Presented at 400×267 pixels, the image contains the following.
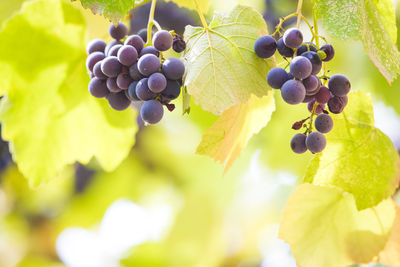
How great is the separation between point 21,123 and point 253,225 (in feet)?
5.41

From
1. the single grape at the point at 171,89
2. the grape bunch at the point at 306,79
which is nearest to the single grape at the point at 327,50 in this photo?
the grape bunch at the point at 306,79

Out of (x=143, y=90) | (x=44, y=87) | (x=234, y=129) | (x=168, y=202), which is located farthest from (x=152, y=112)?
(x=168, y=202)

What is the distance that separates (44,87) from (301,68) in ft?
1.73

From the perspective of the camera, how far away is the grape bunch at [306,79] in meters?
0.52

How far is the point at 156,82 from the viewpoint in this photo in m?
0.54

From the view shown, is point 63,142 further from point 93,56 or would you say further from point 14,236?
point 14,236

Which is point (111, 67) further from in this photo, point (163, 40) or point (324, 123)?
point (324, 123)

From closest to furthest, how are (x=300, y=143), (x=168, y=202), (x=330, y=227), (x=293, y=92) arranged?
(x=293, y=92) → (x=300, y=143) → (x=330, y=227) → (x=168, y=202)

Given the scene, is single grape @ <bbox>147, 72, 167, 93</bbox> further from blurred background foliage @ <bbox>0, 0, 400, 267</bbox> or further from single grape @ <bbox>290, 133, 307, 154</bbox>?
blurred background foliage @ <bbox>0, 0, 400, 267</bbox>

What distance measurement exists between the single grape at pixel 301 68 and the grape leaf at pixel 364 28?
0.18 feet

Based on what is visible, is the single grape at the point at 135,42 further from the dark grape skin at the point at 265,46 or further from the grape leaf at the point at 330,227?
the grape leaf at the point at 330,227

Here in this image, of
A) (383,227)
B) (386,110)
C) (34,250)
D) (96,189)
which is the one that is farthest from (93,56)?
(34,250)

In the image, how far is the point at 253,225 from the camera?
225cm

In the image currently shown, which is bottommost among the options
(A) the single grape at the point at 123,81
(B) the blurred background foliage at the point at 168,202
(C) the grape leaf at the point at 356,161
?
(B) the blurred background foliage at the point at 168,202
